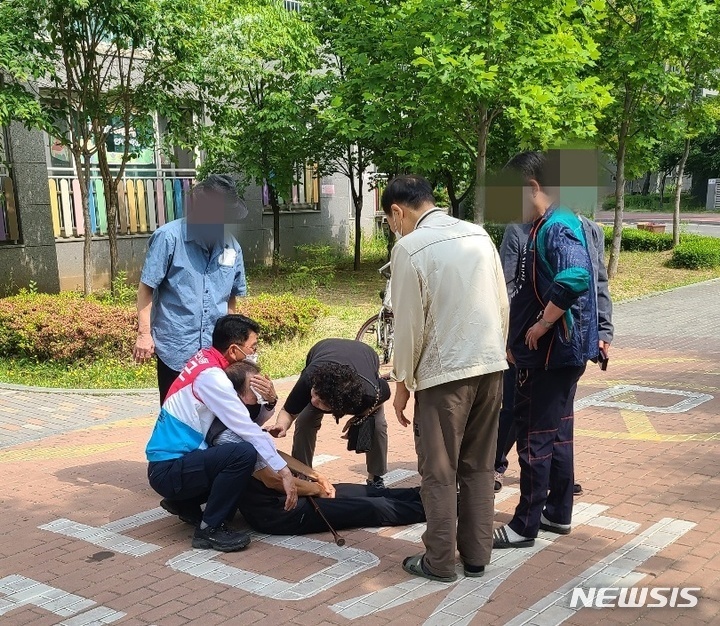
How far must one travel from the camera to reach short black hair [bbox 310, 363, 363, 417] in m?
3.90

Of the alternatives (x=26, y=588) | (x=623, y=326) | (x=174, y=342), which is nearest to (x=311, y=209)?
(x=623, y=326)

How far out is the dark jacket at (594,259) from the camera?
4.15 metres

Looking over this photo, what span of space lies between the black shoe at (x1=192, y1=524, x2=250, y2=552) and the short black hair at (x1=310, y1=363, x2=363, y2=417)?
817 millimetres

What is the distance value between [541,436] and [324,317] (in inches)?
270

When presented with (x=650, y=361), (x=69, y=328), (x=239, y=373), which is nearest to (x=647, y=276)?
(x=650, y=361)

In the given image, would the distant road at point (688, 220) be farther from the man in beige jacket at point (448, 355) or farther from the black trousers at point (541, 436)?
the man in beige jacket at point (448, 355)

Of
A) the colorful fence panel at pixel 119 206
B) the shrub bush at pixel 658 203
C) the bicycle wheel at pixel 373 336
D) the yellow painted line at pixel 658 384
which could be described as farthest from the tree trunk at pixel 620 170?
the shrub bush at pixel 658 203

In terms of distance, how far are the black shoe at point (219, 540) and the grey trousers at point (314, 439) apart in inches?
26.2

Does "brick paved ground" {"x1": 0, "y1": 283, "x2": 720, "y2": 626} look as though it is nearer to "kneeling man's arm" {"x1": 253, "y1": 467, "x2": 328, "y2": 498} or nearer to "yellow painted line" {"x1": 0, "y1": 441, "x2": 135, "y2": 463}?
"yellow painted line" {"x1": 0, "y1": 441, "x2": 135, "y2": 463}

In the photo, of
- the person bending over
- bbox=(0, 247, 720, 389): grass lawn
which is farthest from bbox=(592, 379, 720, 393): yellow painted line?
the person bending over

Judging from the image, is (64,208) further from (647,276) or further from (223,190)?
(647,276)

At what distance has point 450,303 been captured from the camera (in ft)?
10.7

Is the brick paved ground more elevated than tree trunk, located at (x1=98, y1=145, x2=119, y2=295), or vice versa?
tree trunk, located at (x1=98, y1=145, x2=119, y2=295)

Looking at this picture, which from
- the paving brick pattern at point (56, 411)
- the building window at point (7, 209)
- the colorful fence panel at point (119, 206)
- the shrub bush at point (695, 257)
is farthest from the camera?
the shrub bush at point (695, 257)
